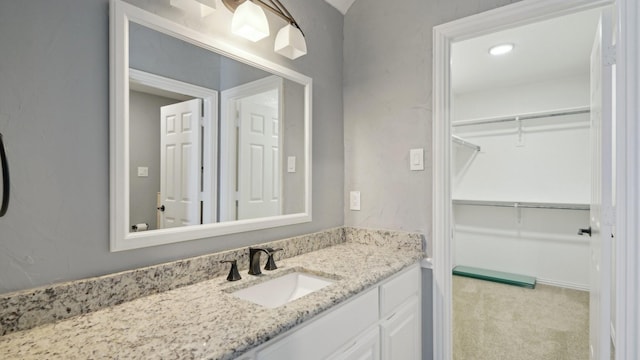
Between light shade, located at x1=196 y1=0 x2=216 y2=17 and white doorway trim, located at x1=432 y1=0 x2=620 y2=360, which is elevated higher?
light shade, located at x1=196 y1=0 x2=216 y2=17

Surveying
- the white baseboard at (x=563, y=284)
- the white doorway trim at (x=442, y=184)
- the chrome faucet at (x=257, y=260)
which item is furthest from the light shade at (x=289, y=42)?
the white baseboard at (x=563, y=284)

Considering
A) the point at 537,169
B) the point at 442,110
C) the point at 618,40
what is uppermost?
the point at 618,40

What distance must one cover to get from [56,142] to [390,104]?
1548 millimetres

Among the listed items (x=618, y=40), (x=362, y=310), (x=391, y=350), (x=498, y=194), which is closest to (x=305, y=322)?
(x=362, y=310)

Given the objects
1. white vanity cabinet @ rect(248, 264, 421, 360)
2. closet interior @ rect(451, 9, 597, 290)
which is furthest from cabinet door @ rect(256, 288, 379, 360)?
closet interior @ rect(451, 9, 597, 290)

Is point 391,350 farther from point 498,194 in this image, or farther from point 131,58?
point 498,194

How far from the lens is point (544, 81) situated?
3502 millimetres

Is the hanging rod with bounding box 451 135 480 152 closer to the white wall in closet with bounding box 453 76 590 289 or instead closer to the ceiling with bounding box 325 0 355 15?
the white wall in closet with bounding box 453 76 590 289

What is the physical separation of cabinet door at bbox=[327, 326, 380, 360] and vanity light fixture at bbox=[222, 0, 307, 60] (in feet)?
4.23

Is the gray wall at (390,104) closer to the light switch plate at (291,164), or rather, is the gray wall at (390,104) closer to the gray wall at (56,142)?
the light switch plate at (291,164)

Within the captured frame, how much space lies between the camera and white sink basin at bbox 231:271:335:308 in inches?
50.1

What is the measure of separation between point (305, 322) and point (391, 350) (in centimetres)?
65

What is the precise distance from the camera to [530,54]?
2.82 m

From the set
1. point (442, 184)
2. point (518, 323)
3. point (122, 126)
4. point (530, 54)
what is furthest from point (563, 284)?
point (122, 126)
